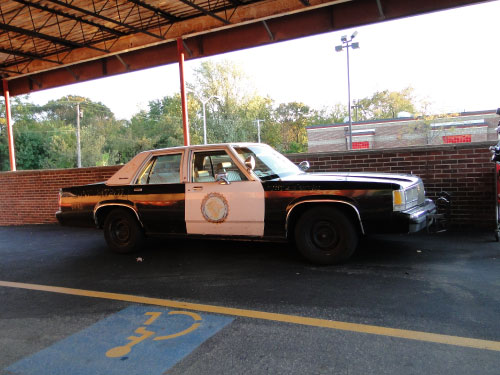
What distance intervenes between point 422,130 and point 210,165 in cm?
3580

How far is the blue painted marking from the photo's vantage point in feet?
9.64

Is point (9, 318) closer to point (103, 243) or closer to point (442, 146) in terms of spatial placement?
point (103, 243)

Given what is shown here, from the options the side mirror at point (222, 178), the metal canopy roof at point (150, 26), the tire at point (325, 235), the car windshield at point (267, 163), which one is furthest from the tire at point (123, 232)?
the metal canopy roof at point (150, 26)

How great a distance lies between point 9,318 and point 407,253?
4982 mm

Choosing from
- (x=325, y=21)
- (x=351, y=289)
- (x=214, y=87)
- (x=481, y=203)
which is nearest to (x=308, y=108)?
(x=214, y=87)

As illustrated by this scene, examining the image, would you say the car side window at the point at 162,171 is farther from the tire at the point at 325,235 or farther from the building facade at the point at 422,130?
the building facade at the point at 422,130

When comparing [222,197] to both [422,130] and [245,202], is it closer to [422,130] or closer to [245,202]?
[245,202]

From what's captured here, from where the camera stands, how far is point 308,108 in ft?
180

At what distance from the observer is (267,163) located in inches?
235

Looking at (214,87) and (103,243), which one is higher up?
(214,87)

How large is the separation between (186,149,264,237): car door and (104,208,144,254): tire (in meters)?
1.04

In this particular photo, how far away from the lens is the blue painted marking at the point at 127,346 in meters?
2.94

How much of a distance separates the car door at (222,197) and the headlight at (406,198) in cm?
169

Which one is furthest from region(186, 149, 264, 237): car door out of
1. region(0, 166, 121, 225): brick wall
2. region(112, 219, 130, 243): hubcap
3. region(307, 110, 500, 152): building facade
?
region(307, 110, 500, 152): building facade
